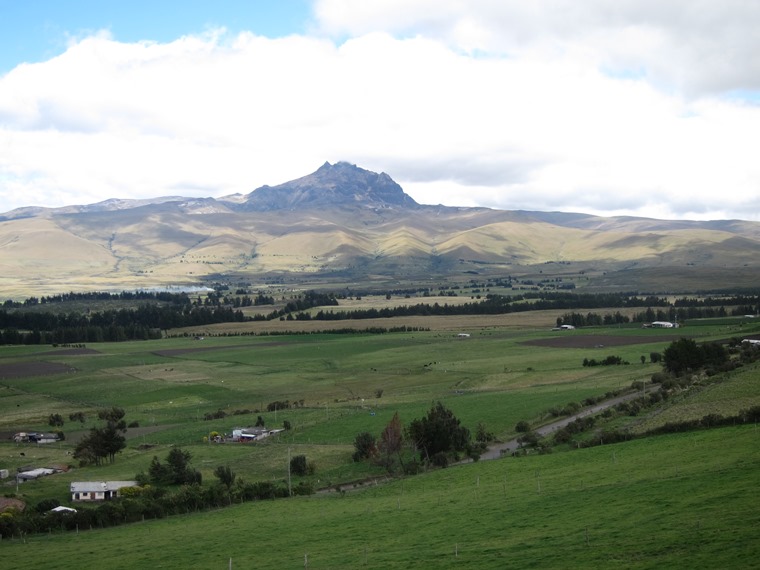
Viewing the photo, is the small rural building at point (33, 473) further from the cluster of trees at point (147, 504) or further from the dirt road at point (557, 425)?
the dirt road at point (557, 425)

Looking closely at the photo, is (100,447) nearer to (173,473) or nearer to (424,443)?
(173,473)

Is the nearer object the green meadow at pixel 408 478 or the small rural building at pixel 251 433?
the green meadow at pixel 408 478

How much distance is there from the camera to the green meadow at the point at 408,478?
95.7 ft

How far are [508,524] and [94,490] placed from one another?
29.6 metres

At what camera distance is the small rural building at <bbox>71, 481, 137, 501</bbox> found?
49906 mm

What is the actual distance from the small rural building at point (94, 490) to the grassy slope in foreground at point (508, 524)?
23.1 ft

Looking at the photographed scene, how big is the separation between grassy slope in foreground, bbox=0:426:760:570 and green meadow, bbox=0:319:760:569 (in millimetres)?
122

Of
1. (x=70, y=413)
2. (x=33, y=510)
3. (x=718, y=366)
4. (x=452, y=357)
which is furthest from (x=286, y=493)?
(x=452, y=357)

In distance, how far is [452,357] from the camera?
11444cm

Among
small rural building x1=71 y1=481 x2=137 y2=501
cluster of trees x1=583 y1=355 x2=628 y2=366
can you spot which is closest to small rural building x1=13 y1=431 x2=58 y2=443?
small rural building x1=71 y1=481 x2=137 y2=501

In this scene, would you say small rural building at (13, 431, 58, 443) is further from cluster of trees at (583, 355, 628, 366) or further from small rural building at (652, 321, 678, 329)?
small rural building at (652, 321, 678, 329)

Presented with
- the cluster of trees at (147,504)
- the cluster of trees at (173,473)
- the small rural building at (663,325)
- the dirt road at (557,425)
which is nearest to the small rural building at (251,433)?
the cluster of trees at (173,473)

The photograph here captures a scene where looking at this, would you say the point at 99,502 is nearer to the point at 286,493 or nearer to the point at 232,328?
the point at 286,493

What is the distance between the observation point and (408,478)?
170 ft
